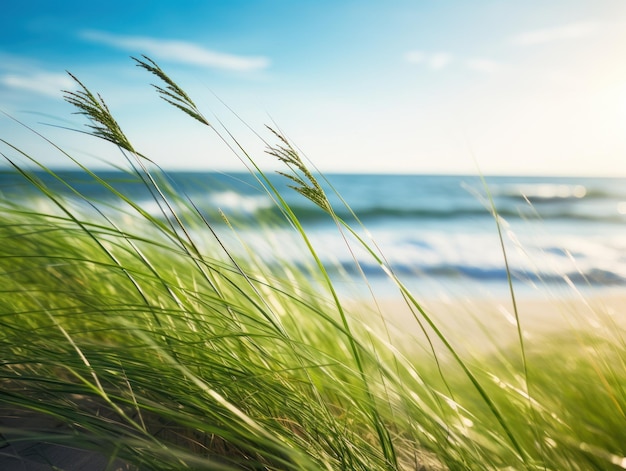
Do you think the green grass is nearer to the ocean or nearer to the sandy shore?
the sandy shore

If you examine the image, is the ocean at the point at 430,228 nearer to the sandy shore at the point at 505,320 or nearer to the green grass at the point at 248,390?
the sandy shore at the point at 505,320

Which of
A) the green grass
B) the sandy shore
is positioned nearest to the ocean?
the sandy shore

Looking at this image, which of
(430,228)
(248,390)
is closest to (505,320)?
(248,390)

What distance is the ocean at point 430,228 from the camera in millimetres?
1578

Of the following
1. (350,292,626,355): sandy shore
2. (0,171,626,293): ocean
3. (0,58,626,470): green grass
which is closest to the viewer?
(0,58,626,470): green grass

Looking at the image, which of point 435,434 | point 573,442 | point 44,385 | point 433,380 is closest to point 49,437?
point 44,385

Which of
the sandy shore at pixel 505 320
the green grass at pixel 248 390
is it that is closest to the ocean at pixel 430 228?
the sandy shore at pixel 505 320

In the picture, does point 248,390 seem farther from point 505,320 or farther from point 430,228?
point 430,228

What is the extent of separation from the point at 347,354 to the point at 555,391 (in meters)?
0.61

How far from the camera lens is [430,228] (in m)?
15.0

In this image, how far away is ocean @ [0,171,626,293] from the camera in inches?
62.1

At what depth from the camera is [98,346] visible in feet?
3.33

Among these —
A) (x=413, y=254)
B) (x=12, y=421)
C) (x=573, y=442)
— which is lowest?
(x=413, y=254)

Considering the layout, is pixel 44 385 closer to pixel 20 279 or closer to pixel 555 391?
pixel 20 279
